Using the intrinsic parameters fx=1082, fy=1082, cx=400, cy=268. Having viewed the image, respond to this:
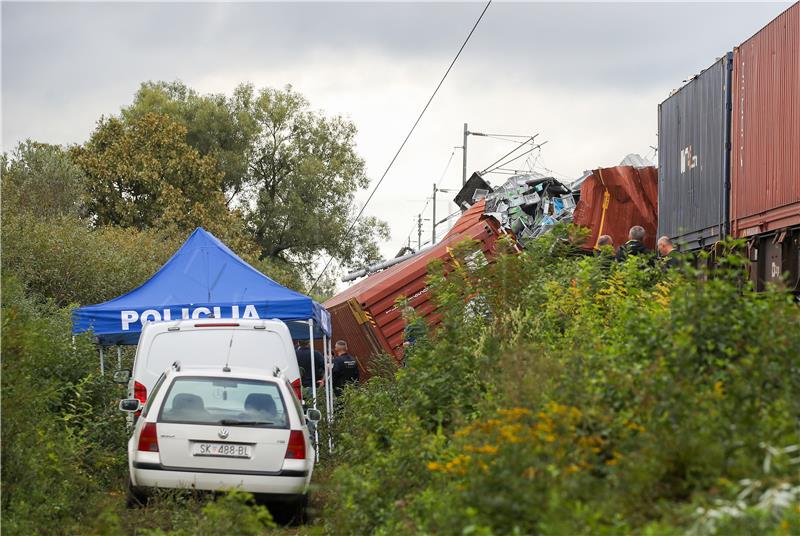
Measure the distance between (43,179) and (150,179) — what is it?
605cm

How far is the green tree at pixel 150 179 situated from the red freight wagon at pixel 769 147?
29381 millimetres

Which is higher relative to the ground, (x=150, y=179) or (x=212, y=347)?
(x=150, y=179)

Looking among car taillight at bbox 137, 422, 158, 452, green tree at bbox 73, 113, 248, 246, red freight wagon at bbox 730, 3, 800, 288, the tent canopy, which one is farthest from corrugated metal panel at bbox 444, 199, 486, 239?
green tree at bbox 73, 113, 248, 246

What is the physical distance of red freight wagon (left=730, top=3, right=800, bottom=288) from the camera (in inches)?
528

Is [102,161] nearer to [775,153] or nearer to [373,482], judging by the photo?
[775,153]

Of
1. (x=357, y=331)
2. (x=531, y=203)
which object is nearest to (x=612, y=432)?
(x=357, y=331)

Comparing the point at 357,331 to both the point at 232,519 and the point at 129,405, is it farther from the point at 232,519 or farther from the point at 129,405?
the point at 232,519

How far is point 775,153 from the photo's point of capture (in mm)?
14109

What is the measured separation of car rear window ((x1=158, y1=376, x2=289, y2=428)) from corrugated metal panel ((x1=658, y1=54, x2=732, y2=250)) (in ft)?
26.3

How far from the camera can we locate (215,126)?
51.6m

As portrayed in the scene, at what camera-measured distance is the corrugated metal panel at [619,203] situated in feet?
75.0

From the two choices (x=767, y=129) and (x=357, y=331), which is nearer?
(x=767, y=129)

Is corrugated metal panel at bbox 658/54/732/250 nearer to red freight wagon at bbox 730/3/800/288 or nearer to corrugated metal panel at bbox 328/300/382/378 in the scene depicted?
red freight wagon at bbox 730/3/800/288

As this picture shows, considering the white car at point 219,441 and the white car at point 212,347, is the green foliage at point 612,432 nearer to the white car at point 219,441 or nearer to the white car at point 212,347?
the white car at point 219,441
